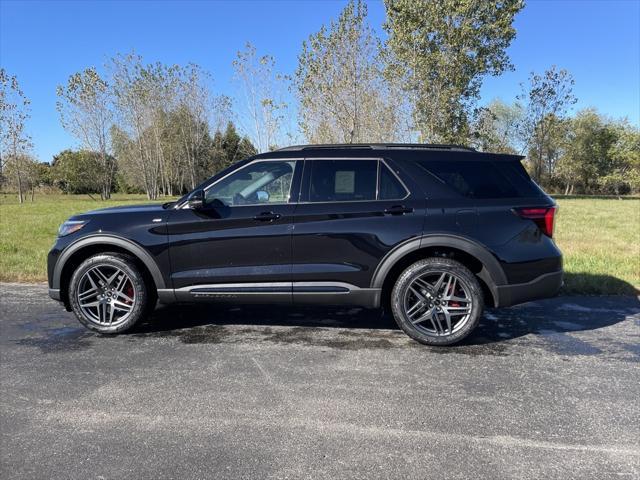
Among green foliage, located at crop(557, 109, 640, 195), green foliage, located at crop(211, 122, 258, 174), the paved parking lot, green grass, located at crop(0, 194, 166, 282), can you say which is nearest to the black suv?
the paved parking lot

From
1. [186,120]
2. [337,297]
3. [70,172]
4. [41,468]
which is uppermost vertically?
[186,120]

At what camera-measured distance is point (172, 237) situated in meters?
4.52

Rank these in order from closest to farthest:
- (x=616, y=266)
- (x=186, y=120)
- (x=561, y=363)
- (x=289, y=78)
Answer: (x=561, y=363) < (x=616, y=266) < (x=289, y=78) < (x=186, y=120)

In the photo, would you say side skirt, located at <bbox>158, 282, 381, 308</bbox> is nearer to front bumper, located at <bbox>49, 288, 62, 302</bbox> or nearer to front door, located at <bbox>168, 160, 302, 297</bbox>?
front door, located at <bbox>168, 160, 302, 297</bbox>

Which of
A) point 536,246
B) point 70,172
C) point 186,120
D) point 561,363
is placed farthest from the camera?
point 70,172

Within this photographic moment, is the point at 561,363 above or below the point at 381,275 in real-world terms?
below

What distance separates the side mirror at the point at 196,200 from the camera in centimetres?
444

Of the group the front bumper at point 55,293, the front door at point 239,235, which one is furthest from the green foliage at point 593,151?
the front bumper at point 55,293

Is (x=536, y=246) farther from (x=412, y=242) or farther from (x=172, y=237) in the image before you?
(x=172, y=237)

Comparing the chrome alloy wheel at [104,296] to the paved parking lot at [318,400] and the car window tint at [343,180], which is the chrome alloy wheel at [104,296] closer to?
the paved parking lot at [318,400]

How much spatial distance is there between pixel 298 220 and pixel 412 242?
3.55 ft

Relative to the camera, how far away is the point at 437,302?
4289 millimetres

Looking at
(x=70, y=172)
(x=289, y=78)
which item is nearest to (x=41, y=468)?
(x=289, y=78)

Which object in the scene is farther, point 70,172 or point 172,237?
point 70,172
